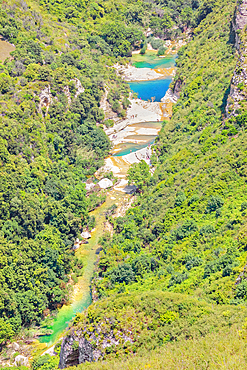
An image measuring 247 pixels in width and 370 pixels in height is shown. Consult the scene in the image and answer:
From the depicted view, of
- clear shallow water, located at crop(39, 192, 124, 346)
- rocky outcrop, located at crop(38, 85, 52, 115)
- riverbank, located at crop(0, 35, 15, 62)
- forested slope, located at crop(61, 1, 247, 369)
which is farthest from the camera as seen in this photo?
riverbank, located at crop(0, 35, 15, 62)

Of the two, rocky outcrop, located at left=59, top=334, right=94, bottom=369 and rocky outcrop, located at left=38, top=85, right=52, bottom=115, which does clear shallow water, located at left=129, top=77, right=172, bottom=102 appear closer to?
rocky outcrop, located at left=38, top=85, right=52, bottom=115

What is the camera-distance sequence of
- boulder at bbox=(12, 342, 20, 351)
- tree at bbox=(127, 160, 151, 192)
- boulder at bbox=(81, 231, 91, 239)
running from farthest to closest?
tree at bbox=(127, 160, 151, 192) < boulder at bbox=(81, 231, 91, 239) < boulder at bbox=(12, 342, 20, 351)

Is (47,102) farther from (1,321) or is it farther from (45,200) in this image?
(1,321)

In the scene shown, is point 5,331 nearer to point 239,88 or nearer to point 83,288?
point 83,288

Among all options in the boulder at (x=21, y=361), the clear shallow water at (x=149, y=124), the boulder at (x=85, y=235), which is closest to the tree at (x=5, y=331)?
the boulder at (x=21, y=361)

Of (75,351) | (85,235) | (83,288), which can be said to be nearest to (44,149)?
(85,235)

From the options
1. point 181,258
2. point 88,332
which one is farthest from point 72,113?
point 88,332

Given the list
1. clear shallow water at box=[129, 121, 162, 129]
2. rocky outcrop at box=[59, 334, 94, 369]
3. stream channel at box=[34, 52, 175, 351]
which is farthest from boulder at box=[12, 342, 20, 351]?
clear shallow water at box=[129, 121, 162, 129]
